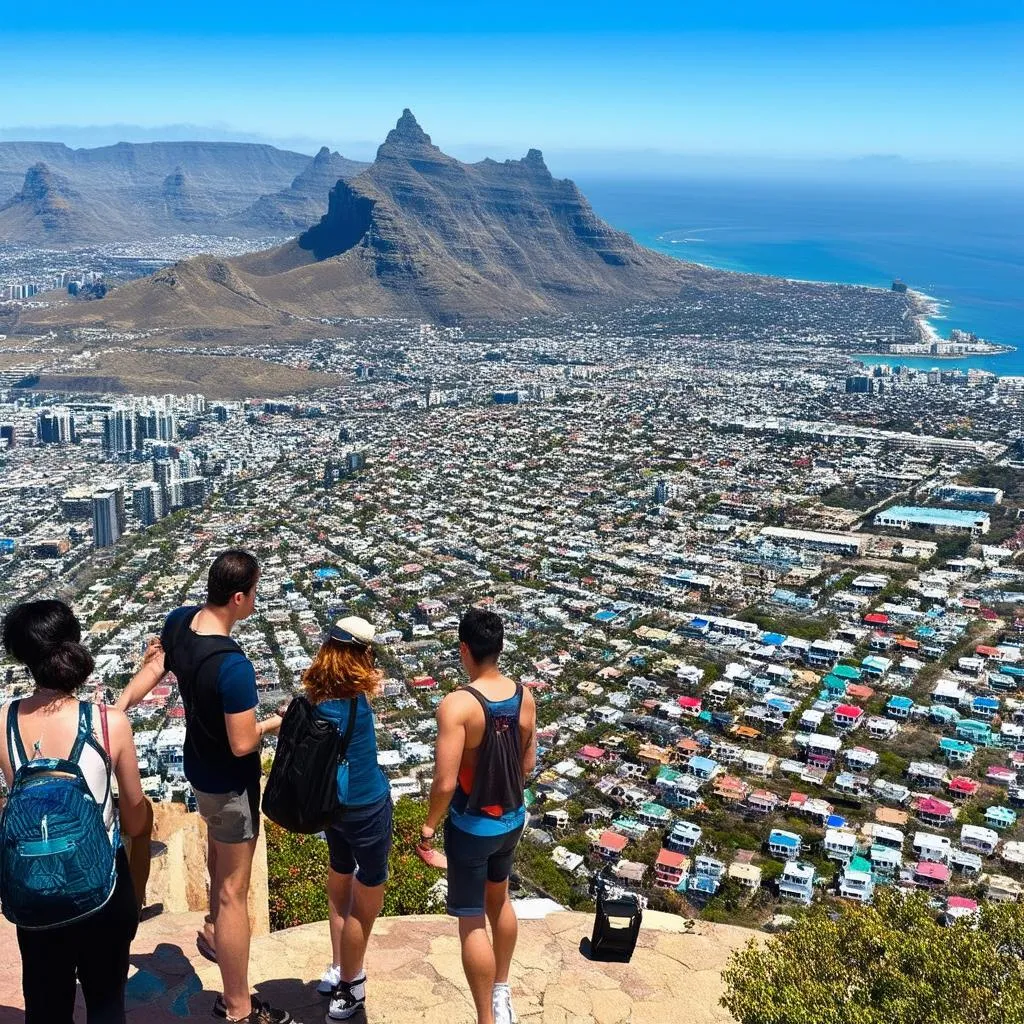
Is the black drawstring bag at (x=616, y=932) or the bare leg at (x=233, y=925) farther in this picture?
the black drawstring bag at (x=616, y=932)

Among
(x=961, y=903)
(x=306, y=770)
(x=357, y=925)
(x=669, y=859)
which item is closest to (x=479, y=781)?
(x=306, y=770)

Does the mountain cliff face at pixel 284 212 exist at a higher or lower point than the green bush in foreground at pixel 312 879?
higher

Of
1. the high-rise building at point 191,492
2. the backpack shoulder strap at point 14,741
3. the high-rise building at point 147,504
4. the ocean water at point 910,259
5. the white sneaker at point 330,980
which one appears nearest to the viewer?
the backpack shoulder strap at point 14,741

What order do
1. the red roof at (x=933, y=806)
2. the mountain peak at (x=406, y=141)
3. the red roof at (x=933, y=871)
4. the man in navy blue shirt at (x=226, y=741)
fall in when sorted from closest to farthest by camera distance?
the man in navy blue shirt at (x=226, y=741) < the red roof at (x=933, y=871) < the red roof at (x=933, y=806) < the mountain peak at (x=406, y=141)

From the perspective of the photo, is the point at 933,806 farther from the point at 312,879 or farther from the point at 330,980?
the point at 330,980

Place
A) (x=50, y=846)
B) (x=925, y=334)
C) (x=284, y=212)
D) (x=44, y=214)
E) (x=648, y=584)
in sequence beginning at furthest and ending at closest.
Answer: (x=284, y=212) < (x=44, y=214) < (x=925, y=334) < (x=648, y=584) < (x=50, y=846)

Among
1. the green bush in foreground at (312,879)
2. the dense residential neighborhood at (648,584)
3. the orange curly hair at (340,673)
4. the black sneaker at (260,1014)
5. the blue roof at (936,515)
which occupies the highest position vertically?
the orange curly hair at (340,673)

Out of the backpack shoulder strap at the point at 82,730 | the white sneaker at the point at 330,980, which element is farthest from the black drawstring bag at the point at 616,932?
the backpack shoulder strap at the point at 82,730

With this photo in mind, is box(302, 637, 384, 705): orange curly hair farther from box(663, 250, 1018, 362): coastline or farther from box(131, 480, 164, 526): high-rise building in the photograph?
box(663, 250, 1018, 362): coastline

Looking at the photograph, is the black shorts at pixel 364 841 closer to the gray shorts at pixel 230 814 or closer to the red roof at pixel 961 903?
the gray shorts at pixel 230 814
